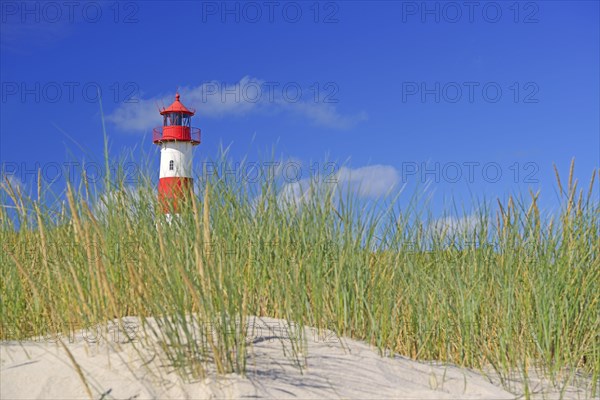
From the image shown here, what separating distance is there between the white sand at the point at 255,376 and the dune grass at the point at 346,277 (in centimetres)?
15

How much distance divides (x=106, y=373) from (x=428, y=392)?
1342 millimetres

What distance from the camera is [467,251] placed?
397 centimetres

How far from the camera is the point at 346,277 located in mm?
3291

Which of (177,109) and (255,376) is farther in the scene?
(177,109)

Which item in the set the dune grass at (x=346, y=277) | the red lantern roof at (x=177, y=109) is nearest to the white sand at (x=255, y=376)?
the dune grass at (x=346, y=277)

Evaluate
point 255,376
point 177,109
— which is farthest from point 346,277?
point 177,109

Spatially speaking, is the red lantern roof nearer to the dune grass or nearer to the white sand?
the dune grass

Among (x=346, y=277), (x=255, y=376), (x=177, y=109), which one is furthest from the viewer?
(x=177, y=109)

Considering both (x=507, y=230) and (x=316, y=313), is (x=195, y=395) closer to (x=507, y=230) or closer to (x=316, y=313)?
(x=316, y=313)

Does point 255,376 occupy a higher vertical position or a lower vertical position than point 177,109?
lower

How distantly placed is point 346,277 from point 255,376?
3.27 ft

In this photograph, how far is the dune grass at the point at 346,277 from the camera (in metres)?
3.17

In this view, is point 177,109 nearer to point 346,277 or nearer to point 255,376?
point 346,277

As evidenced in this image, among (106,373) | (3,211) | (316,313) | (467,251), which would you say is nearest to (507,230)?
(467,251)
